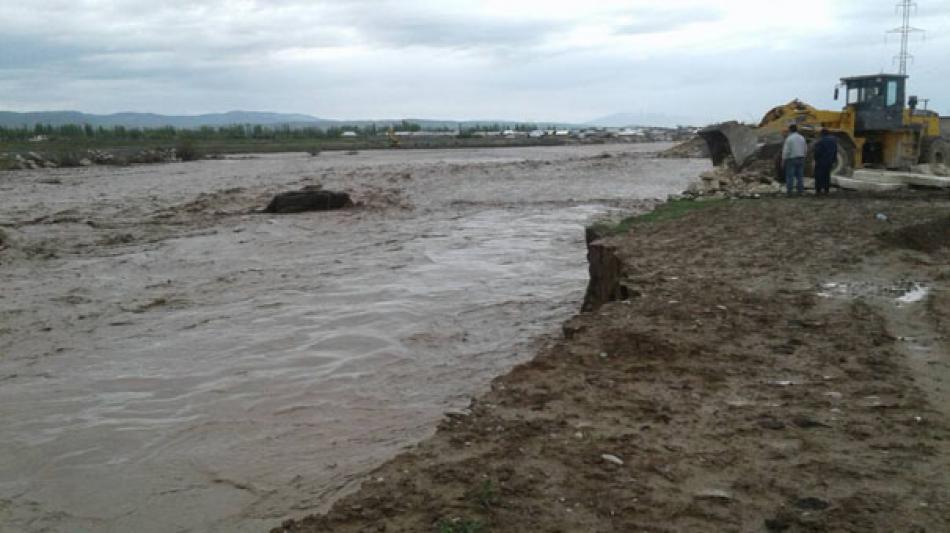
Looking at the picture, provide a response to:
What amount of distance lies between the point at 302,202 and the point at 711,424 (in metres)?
20.0

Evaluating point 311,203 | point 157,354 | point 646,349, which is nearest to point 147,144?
point 311,203

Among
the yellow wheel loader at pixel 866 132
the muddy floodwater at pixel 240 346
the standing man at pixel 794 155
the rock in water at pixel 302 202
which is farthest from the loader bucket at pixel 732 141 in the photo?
the rock in water at pixel 302 202

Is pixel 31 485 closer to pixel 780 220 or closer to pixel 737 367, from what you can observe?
pixel 737 367

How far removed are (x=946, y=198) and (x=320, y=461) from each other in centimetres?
1544

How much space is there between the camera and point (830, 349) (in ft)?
20.8

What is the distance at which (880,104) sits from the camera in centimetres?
2238

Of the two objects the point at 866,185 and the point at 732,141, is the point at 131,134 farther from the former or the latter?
the point at 866,185

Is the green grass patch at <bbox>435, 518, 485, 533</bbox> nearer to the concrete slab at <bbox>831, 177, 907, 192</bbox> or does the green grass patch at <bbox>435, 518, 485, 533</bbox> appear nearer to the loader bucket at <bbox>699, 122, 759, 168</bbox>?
the concrete slab at <bbox>831, 177, 907, 192</bbox>

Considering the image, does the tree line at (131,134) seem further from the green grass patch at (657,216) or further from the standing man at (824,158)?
the standing man at (824,158)

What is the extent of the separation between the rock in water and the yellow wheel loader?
1301 cm

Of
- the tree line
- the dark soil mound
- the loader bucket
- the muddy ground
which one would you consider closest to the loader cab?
the loader bucket

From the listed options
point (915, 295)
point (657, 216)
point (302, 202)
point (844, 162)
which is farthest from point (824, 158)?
point (302, 202)

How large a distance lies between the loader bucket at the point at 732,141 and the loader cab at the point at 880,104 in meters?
3.00

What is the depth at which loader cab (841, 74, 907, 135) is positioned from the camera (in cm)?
2233
